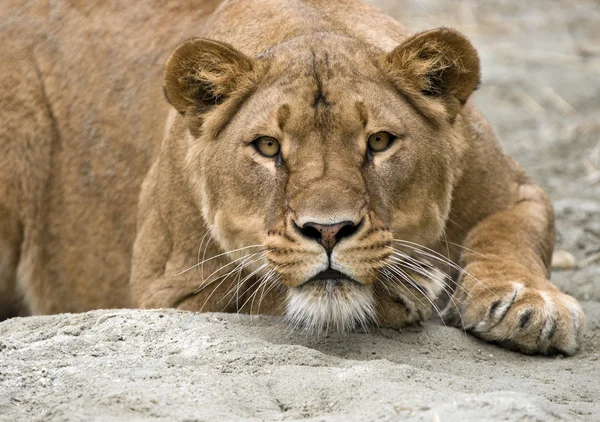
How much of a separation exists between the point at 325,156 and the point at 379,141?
11.0 inches

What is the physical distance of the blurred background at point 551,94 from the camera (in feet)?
24.0

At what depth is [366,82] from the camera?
4.59m

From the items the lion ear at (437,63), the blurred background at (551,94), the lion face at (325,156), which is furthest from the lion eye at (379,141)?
the blurred background at (551,94)

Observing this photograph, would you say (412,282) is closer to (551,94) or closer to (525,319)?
(525,319)

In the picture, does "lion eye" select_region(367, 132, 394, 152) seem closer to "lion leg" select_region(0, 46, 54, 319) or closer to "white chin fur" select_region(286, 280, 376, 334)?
A: "white chin fur" select_region(286, 280, 376, 334)

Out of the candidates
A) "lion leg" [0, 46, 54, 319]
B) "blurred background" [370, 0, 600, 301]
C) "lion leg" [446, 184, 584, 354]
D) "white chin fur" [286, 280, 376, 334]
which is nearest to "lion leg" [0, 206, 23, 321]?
"lion leg" [0, 46, 54, 319]

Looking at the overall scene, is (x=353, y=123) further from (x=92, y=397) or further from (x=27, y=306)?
(x=27, y=306)

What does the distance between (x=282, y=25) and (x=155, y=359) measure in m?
1.90

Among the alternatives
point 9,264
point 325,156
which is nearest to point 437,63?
point 325,156

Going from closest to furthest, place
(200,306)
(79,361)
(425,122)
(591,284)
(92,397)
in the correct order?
1. (92,397)
2. (79,361)
3. (425,122)
4. (200,306)
5. (591,284)

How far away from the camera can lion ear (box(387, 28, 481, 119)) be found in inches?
182

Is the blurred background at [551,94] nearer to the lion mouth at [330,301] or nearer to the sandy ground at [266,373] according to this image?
the sandy ground at [266,373]

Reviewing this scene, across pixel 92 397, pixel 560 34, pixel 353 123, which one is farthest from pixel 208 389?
pixel 560 34

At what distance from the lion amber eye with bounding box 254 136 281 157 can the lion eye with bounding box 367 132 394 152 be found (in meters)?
0.37
